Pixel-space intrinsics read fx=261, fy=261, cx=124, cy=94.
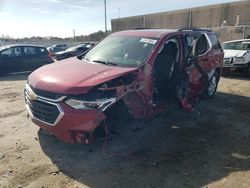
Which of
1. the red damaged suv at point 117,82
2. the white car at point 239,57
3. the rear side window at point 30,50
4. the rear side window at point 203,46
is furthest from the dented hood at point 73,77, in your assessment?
the rear side window at point 30,50

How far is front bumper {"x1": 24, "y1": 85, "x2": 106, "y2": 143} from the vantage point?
3.73 metres

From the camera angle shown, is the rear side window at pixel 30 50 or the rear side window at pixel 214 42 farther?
the rear side window at pixel 30 50

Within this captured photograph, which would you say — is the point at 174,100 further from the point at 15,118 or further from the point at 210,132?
the point at 15,118

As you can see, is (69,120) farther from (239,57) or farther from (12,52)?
(12,52)

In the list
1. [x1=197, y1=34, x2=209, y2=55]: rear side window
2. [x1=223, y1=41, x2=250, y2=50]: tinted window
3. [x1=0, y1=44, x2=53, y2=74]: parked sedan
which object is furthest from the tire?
[x1=0, y1=44, x2=53, y2=74]: parked sedan

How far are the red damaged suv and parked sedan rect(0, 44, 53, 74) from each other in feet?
26.3

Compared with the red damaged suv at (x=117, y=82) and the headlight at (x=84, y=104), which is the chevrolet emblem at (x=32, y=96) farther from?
the headlight at (x=84, y=104)

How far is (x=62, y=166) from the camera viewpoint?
3.87 meters

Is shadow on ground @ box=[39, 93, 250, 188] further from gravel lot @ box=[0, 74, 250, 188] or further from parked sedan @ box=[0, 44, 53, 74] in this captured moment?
parked sedan @ box=[0, 44, 53, 74]

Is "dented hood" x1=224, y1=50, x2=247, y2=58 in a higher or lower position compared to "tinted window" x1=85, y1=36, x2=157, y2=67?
lower

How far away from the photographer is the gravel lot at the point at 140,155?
354cm

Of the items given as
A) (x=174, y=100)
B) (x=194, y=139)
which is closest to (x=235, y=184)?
(x=194, y=139)

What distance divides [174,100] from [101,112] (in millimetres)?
2117

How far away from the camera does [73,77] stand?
4078 mm
